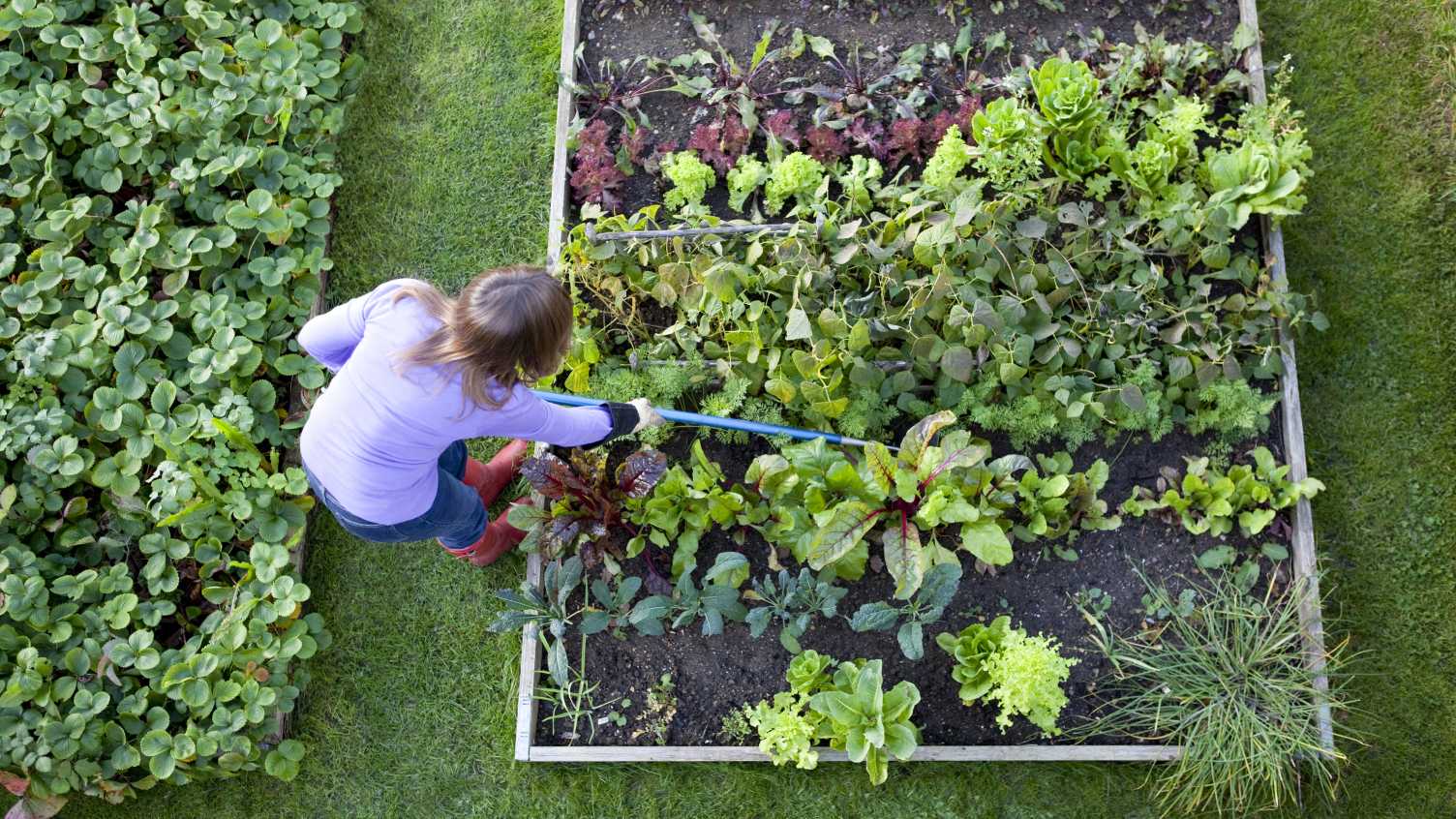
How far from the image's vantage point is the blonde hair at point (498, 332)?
7.40ft

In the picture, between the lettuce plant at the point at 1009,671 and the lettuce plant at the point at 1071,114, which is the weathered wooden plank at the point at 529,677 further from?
the lettuce plant at the point at 1071,114

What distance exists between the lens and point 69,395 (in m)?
3.60

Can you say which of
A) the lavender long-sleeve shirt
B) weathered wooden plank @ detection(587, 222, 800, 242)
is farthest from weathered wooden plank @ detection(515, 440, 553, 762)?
weathered wooden plank @ detection(587, 222, 800, 242)

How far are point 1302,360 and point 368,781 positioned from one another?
3849 mm

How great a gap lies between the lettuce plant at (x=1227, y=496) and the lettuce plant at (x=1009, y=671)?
2.14 ft

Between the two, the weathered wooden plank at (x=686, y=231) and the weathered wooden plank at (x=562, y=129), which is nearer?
the weathered wooden plank at (x=686, y=231)

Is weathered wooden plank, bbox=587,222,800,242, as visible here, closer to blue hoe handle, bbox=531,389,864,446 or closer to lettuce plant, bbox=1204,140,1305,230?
blue hoe handle, bbox=531,389,864,446

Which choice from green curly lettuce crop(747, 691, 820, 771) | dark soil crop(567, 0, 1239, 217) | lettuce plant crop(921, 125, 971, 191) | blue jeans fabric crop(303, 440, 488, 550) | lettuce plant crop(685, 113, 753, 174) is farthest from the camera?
dark soil crop(567, 0, 1239, 217)

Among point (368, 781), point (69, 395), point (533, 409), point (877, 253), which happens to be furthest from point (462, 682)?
point (877, 253)

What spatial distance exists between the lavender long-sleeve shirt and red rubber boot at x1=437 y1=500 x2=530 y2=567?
1.88 feet

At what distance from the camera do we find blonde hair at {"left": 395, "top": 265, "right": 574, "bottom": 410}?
2.26 metres

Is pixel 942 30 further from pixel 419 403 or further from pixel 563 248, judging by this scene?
pixel 419 403

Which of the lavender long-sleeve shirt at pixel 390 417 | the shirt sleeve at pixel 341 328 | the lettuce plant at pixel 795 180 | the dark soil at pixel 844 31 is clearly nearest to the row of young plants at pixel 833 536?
the lavender long-sleeve shirt at pixel 390 417

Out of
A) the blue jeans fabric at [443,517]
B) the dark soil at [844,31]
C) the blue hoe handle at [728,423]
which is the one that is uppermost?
the dark soil at [844,31]
